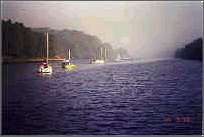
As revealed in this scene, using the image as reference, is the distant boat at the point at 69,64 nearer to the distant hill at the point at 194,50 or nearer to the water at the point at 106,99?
the water at the point at 106,99

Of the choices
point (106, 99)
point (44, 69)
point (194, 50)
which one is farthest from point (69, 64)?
point (194, 50)

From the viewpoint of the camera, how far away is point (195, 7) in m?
3.19

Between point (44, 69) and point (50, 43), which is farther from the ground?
point (50, 43)

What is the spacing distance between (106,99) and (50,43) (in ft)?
1.55

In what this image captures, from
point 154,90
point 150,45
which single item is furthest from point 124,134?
point 150,45

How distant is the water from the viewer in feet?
10.5

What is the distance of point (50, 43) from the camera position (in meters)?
3.26

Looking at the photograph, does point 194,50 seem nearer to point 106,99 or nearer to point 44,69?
point 106,99

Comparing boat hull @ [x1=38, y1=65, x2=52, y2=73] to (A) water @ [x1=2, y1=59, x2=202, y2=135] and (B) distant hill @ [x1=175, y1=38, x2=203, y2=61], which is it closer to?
(A) water @ [x1=2, y1=59, x2=202, y2=135]

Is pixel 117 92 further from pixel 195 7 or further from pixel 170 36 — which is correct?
pixel 195 7

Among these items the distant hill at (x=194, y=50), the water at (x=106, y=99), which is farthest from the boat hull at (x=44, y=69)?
the distant hill at (x=194, y=50)

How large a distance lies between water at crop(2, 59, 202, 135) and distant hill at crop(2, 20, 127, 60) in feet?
0.24

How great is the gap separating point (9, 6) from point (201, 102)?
4.13 feet

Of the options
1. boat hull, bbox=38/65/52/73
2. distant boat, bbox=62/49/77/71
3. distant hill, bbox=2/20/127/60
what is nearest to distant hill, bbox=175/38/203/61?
distant hill, bbox=2/20/127/60
